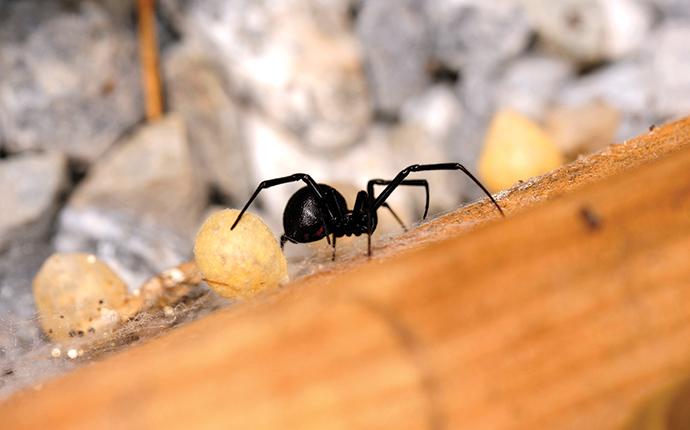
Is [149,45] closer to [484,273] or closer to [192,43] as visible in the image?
[192,43]

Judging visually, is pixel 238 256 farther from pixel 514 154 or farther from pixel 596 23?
pixel 596 23

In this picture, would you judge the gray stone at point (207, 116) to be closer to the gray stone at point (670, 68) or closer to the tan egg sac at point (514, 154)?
the tan egg sac at point (514, 154)

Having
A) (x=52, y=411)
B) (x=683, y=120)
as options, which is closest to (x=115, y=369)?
(x=52, y=411)

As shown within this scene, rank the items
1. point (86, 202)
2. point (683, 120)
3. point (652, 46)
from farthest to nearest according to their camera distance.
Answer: point (652, 46), point (86, 202), point (683, 120)

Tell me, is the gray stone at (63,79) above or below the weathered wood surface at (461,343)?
above

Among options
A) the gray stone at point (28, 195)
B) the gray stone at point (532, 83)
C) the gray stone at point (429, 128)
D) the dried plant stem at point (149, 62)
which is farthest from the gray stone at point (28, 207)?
the gray stone at point (532, 83)

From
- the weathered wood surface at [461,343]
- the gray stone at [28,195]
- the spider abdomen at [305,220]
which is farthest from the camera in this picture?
the gray stone at [28,195]
